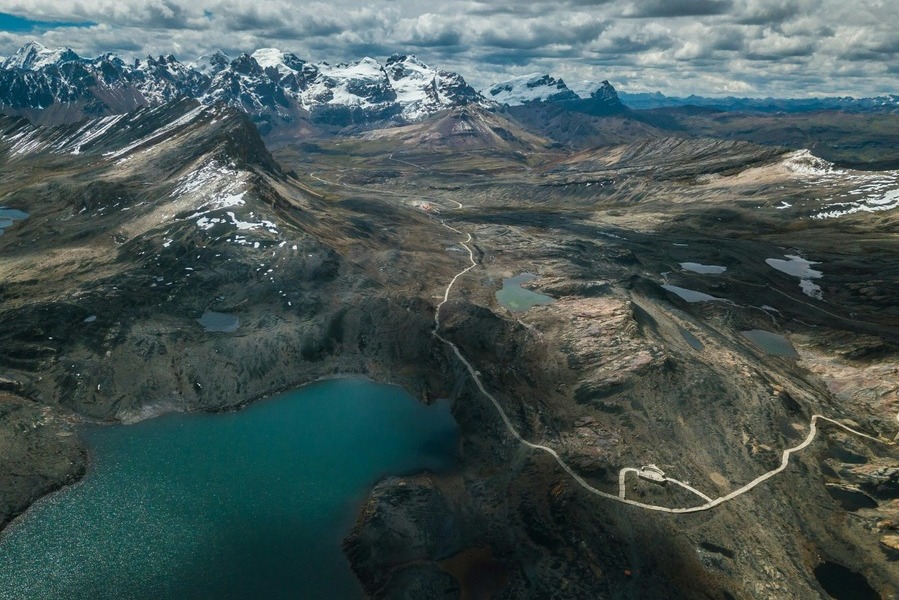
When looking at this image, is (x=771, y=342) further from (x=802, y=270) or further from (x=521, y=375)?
(x=521, y=375)

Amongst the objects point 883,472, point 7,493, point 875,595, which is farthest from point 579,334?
point 7,493

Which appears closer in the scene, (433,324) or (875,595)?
(875,595)

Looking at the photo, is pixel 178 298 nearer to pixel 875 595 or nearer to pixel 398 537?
pixel 398 537

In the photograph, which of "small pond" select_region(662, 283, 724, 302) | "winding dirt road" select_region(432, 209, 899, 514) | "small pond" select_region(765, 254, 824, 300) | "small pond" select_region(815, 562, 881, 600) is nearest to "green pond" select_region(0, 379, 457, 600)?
"winding dirt road" select_region(432, 209, 899, 514)

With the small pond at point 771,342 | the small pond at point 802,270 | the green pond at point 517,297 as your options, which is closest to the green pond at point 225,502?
the green pond at point 517,297

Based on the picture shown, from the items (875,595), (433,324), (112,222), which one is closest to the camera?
(875,595)

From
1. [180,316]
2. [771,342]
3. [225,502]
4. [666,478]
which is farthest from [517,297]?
[225,502]
